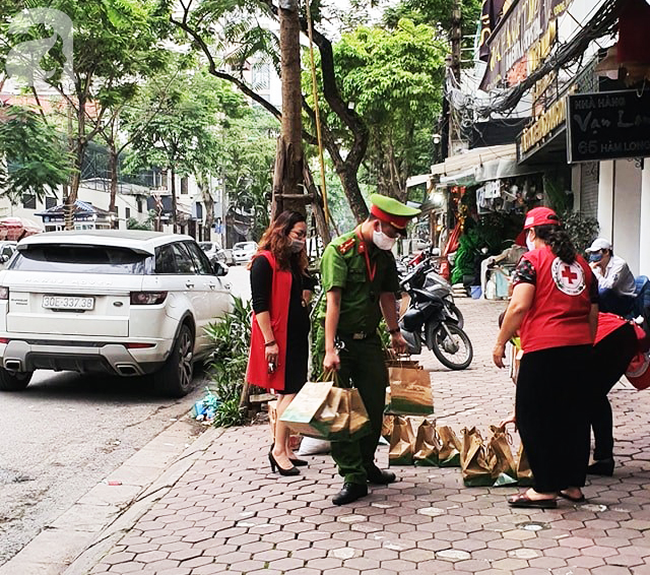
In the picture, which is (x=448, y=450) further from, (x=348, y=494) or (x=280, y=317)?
(x=280, y=317)

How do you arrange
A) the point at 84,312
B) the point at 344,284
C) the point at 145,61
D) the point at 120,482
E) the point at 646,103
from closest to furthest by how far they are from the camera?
the point at 344,284 → the point at 120,482 → the point at 646,103 → the point at 84,312 → the point at 145,61

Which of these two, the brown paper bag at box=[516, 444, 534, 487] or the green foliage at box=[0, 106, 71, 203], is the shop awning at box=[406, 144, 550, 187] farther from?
the brown paper bag at box=[516, 444, 534, 487]

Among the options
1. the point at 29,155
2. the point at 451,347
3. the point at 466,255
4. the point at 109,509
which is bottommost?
the point at 109,509

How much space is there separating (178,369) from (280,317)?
3.56m

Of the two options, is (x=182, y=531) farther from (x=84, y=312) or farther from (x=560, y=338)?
(x=84, y=312)

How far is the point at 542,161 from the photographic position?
16656 millimetres

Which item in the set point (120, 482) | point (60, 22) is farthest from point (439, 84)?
point (120, 482)

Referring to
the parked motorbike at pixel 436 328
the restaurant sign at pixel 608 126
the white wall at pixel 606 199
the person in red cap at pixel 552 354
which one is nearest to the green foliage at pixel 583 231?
the white wall at pixel 606 199

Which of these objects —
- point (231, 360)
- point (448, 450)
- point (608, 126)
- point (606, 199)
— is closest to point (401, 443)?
point (448, 450)

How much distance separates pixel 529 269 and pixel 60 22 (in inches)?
668

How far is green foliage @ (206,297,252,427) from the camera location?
7.39 meters

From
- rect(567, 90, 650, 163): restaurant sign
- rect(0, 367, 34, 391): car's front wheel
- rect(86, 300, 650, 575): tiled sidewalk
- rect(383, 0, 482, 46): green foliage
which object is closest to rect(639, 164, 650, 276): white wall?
rect(567, 90, 650, 163): restaurant sign

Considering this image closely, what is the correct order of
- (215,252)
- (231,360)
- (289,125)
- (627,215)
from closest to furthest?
(289,125)
(231,360)
(627,215)
(215,252)

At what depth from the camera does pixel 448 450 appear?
5.67 meters
